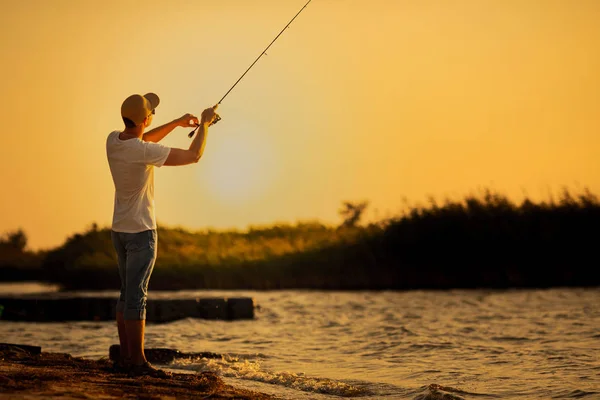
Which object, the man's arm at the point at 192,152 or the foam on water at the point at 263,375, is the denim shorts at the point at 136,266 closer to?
the man's arm at the point at 192,152

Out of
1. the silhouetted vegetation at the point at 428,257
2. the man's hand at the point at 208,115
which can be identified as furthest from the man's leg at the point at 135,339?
the silhouetted vegetation at the point at 428,257

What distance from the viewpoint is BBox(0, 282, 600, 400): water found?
335 inches

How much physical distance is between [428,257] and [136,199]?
18.1 metres

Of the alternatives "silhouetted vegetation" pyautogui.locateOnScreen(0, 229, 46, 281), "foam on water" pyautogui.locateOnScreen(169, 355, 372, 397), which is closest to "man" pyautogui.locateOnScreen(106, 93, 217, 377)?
"foam on water" pyautogui.locateOnScreen(169, 355, 372, 397)

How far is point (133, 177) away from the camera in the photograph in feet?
22.2

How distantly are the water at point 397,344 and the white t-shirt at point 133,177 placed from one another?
2.08 meters

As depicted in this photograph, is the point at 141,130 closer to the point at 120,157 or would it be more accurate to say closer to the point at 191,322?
the point at 120,157

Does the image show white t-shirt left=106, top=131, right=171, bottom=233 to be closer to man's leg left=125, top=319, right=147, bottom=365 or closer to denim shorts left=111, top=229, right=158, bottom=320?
denim shorts left=111, top=229, right=158, bottom=320

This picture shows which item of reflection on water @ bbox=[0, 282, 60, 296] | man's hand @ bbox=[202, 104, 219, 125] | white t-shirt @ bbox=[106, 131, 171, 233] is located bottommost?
white t-shirt @ bbox=[106, 131, 171, 233]

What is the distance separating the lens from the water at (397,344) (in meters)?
8.50

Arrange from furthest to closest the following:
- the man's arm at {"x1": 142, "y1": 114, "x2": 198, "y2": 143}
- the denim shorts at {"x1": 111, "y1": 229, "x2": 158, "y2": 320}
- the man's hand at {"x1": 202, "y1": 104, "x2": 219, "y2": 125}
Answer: the man's arm at {"x1": 142, "y1": 114, "x2": 198, "y2": 143} < the man's hand at {"x1": 202, "y1": 104, "x2": 219, "y2": 125} < the denim shorts at {"x1": 111, "y1": 229, "x2": 158, "y2": 320}

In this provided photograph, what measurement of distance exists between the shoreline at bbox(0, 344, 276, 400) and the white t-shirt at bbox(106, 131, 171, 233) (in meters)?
1.13

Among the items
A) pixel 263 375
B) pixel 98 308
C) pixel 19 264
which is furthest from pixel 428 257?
pixel 19 264

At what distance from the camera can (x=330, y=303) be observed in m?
19.7
